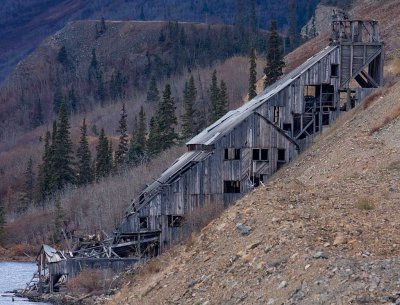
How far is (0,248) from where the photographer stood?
93.2 m

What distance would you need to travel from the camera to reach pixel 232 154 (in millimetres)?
57250

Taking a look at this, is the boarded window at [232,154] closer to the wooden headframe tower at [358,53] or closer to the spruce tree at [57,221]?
the wooden headframe tower at [358,53]

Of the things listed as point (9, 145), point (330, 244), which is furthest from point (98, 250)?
point (9, 145)

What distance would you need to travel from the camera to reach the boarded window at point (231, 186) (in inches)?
2240

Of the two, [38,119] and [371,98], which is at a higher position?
[371,98]

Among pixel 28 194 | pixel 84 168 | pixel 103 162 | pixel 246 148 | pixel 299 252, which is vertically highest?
pixel 299 252

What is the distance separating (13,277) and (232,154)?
2207 cm

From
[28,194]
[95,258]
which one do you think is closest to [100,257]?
[95,258]

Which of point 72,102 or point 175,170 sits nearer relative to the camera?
point 175,170

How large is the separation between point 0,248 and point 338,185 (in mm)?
62881

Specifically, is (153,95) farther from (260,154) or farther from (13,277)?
(260,154)

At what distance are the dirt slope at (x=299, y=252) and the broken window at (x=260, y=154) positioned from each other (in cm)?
1904

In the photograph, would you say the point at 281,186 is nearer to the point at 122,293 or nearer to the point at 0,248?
the point at 122,293

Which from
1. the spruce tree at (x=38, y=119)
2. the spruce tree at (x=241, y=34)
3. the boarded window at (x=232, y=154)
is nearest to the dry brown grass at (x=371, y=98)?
the boarded window at (x=232, y=154)
